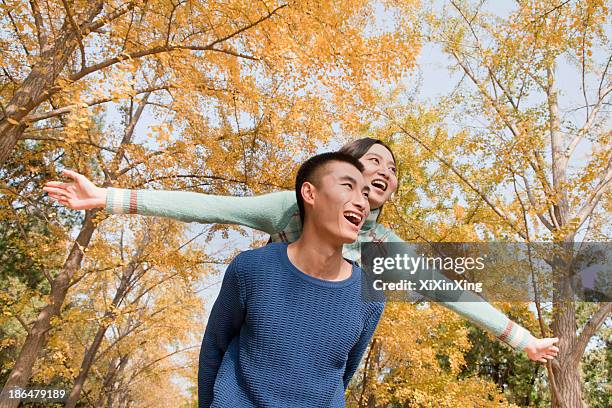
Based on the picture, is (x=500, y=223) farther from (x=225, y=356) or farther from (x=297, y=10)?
(x=225, y=356)

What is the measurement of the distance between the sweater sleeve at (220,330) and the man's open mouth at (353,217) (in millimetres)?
398

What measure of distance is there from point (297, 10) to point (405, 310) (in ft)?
18.1

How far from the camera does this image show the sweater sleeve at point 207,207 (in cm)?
178

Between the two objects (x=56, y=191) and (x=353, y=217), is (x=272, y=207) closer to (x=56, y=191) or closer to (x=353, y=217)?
(x=353, y=217)

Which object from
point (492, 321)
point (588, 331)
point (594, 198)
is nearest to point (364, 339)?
point (492, 321)

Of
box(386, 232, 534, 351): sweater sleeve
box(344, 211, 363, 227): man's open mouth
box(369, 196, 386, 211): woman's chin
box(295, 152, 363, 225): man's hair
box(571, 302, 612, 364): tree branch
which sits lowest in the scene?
box(386, 232, 534, 351): sweater sleeve

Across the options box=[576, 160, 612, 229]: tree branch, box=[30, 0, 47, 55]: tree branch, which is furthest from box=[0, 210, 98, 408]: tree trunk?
box=[576, 160, 612, 229]: tree branch

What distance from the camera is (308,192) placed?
1.71 m

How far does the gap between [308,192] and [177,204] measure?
1.61 feet

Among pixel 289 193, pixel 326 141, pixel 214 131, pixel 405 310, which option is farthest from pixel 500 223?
pixel 289 193

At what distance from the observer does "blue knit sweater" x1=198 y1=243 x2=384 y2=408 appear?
1480 millimetres

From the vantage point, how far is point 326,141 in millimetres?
7469

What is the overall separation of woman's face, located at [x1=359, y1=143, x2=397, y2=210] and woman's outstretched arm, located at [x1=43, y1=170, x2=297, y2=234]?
15.1 inches

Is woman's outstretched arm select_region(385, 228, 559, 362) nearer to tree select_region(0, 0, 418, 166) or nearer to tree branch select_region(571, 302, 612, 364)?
tree select_region(0, 0, 418, 166)
